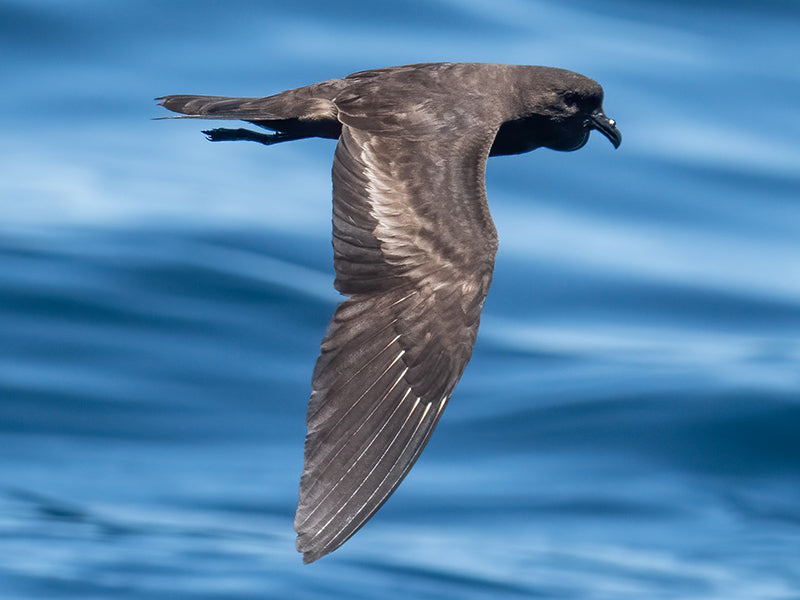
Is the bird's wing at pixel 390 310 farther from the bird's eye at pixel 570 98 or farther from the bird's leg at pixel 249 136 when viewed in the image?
the bird's eye at pixel 570 98

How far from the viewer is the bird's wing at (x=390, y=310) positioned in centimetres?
479

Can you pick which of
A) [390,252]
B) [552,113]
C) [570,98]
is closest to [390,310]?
[390,252]

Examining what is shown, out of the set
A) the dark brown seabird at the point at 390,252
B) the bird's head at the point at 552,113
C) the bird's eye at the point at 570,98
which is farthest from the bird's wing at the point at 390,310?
the bird's eye at the point at 570,98

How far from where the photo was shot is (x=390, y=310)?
5.23m

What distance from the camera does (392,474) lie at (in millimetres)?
4812

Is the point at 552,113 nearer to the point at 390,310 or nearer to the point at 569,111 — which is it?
the point at 569,111

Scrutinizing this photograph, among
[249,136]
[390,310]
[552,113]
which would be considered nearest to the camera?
[390,310]

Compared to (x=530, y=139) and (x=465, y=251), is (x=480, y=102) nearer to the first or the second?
(x=530, y=139)

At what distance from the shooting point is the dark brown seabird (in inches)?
191

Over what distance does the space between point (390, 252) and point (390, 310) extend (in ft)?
0.79

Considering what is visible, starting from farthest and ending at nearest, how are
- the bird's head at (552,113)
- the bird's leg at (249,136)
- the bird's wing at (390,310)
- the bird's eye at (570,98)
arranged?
the bird's eye at (570,98), the bird's head at (552,113), the bird's leg at (249,136), the bird's wing at (390,310)

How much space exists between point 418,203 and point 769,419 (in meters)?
4.75

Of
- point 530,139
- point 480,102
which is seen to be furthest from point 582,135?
point 480,102

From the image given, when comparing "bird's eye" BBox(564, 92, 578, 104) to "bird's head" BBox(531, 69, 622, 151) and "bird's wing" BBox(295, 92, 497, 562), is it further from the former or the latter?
"bird's wing" BBox(295, 92, 497, 562)
